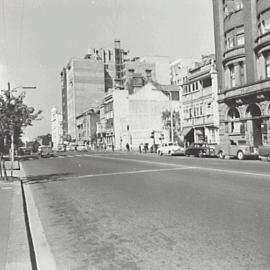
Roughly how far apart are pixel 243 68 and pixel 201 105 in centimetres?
1172

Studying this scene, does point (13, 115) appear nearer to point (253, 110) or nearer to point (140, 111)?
point (253, 110)

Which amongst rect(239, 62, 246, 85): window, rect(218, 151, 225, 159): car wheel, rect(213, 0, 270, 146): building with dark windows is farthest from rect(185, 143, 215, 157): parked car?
rect(239, 62, 246, 85): window

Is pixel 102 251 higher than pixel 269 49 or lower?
lower

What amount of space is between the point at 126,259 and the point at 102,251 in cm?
60

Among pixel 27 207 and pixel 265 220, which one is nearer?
pixel 265 220

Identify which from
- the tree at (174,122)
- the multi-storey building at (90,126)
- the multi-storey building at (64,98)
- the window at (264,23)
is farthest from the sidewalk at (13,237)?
the multi-storey building at (64,98)

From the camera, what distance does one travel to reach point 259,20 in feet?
127

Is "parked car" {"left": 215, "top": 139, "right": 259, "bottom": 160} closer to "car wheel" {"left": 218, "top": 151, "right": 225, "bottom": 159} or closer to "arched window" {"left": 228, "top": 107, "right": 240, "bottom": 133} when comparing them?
"car wheel" {"left": 218, "top": 151, "right": 225, "bottom": 159}

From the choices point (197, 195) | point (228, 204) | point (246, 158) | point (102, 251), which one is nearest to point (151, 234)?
point (102, 251)

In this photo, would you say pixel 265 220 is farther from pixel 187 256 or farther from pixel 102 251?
pixel 102 251

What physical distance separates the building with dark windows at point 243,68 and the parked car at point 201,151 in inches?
138

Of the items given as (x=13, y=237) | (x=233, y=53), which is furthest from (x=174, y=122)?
(x=13, y=237)

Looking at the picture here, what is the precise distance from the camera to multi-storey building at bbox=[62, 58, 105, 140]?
462 ft

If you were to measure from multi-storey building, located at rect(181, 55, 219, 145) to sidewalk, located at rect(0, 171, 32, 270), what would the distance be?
40933 mm
